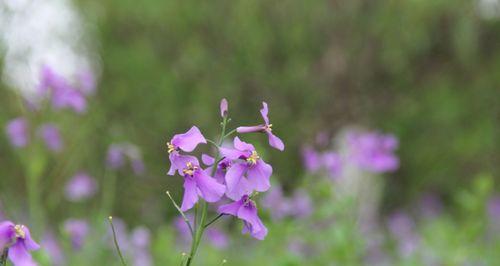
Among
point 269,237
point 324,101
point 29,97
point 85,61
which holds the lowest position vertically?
point 269,237

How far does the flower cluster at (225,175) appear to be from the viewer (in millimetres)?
1722

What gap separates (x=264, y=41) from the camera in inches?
378

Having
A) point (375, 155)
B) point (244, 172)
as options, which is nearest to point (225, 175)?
point (244, 172)

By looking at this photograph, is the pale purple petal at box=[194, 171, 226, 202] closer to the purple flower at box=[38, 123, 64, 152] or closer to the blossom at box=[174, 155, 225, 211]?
the blossom at box=[174, 155, 225, 211]

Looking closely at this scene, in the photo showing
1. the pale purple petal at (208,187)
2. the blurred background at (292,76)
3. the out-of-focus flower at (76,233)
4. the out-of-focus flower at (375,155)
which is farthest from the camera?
the blurred background at (292,76)

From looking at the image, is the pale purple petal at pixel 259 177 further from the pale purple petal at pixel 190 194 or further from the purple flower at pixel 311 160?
the purple flower at pixel 311 160

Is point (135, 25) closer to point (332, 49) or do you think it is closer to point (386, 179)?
point (332, 49)

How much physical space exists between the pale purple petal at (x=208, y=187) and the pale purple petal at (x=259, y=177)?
0.29 feet

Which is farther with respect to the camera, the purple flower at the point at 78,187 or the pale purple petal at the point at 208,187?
the purple flower at the point at 78,187

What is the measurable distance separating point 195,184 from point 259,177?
14 cm

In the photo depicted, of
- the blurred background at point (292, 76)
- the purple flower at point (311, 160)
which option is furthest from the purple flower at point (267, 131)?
the blurred background at point (292, 76)

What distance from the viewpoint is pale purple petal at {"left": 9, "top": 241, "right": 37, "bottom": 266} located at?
5.88 ft

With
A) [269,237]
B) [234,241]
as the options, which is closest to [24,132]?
[269,237]

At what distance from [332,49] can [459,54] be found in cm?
166
